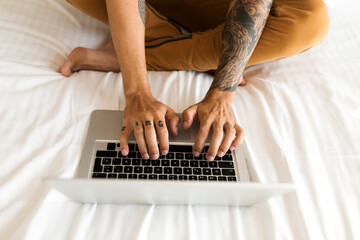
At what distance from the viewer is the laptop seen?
0.52 meters

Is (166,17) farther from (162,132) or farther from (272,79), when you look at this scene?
(162,132)

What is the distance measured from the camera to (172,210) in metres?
0.62

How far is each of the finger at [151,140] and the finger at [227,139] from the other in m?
0.17

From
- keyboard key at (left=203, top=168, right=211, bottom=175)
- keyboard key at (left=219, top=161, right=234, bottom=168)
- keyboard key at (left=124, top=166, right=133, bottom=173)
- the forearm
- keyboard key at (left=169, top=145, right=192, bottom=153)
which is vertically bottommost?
keyboard key at (left=203, top=168, right=211, bottom=175)

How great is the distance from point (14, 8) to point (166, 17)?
636mm

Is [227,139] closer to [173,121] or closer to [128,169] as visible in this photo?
[173,121]

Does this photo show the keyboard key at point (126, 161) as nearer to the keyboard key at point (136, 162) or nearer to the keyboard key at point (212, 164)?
the keyboard key at point (136, 162)

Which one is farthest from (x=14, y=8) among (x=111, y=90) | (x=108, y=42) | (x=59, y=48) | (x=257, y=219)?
(x=257, y=219)

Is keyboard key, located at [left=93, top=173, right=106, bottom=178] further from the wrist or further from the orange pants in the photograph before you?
the orange pants

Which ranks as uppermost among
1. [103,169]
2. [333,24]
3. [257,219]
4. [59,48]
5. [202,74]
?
[333,24]

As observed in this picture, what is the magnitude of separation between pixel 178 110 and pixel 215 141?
0.22 m

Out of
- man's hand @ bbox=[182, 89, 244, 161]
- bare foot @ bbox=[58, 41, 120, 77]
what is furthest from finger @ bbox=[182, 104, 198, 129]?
bare foot @ bbox=[58, 41, 120, 77]

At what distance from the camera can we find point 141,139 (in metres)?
0.64

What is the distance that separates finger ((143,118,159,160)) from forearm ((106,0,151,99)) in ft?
0.48
